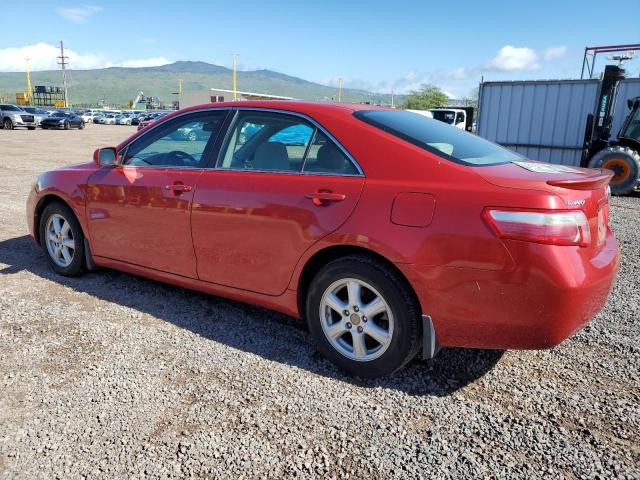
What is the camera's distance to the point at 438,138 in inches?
122

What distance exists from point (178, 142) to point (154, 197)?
0.48 metres

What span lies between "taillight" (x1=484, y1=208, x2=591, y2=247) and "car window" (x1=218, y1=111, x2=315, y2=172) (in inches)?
49.4

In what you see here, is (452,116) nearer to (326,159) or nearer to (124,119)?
(326,159)

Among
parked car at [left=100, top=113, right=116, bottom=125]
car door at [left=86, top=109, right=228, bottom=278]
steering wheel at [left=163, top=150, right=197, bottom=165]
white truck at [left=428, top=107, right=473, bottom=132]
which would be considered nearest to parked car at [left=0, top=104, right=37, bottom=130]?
parked car at [left=100, top=113, right=116, bottom=125]

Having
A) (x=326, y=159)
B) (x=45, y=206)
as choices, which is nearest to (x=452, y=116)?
(x=45, y=206)

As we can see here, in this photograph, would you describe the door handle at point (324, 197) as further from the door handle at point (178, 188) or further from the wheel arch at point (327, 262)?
the door handle at point (178, 188)

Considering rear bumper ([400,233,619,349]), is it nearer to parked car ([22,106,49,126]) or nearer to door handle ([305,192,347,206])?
door handle ([305,192,347,206])

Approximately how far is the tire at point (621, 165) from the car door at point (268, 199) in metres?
9.56

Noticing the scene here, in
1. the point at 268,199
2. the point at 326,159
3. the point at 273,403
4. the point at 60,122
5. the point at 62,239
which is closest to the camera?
the point at 273,403

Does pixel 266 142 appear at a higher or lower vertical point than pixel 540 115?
lower

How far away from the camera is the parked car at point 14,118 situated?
33969 mm

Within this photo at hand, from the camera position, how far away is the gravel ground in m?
2.28

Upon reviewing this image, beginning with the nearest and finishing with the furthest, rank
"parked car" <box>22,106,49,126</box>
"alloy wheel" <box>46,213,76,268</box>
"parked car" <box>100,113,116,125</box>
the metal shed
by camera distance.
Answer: "alloy wheel" <box>46,213,76,268</box>, the metal shed, "parked car" <box>22,106,49,126</box>, "parked car" <box>100,113,116,125</box>

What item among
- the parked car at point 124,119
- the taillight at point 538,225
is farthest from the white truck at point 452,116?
the parked car at point 124,119
